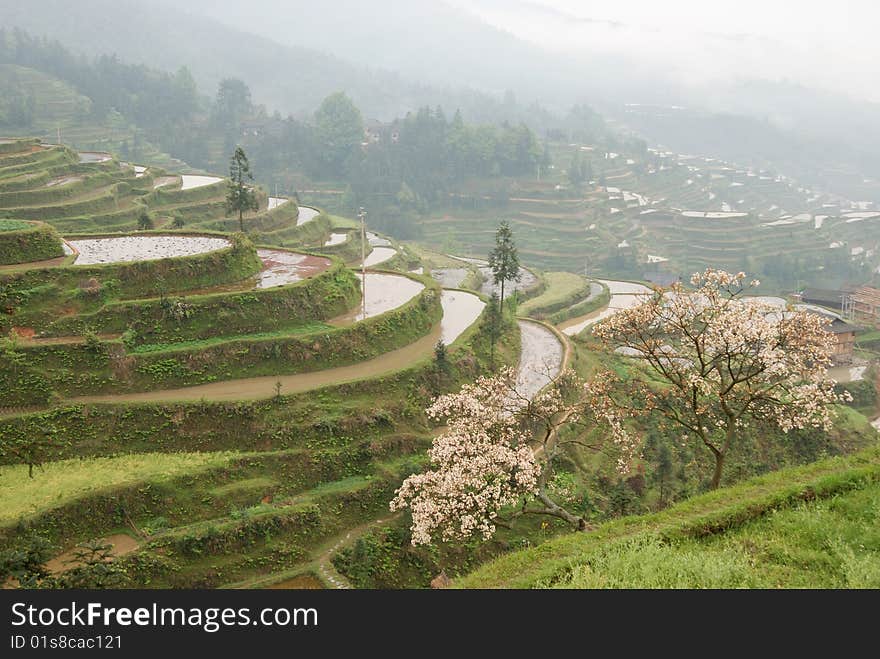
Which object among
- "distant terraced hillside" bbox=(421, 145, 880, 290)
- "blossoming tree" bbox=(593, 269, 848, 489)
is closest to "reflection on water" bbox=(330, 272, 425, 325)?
"blossoming tree" bbox=(593, 269, 848, 489)

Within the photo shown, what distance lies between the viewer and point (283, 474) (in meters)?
21.7

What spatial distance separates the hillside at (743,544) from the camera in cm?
871

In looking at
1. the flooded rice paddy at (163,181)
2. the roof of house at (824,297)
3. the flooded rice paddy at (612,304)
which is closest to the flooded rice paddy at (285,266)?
the flooded rice paddy at (612,304)

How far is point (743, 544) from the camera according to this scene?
10023 mm

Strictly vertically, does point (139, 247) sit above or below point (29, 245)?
below

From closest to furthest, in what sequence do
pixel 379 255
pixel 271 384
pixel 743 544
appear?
pixel 743 544 < pixel 271 384 < pixel 379 255

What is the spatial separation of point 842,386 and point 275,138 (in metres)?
88.5

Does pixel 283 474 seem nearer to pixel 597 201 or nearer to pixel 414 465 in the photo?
pixel 414 465

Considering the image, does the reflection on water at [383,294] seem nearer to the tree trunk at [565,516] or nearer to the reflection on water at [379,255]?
the reflection on water at [379,255]

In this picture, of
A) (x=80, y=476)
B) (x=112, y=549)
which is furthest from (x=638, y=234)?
(x=112, y=549)

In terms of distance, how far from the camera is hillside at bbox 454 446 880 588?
8.71 metres

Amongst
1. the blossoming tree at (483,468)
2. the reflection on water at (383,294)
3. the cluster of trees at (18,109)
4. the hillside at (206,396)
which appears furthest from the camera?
the cluster of trees at (18,109)

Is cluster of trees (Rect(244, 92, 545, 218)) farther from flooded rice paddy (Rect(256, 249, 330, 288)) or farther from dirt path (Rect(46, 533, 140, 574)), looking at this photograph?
dirt path (Rect(46, 533, 140, 574))

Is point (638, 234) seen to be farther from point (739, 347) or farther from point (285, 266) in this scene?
point (739, 347)
